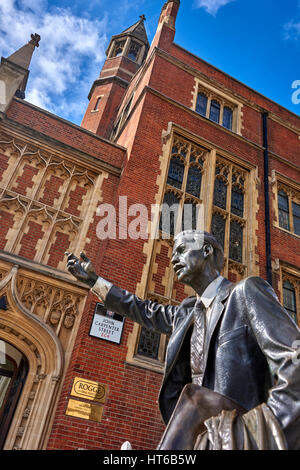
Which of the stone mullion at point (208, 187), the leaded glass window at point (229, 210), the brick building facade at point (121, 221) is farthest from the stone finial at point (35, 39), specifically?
the leaded glass window at point (229, 210)

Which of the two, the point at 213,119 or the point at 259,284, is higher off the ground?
the point at 213,119

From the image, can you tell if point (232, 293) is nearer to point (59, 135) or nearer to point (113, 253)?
point (113, 253)

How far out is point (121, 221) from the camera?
6961 mm

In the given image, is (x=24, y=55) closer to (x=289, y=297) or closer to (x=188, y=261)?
(x=188, y=261)

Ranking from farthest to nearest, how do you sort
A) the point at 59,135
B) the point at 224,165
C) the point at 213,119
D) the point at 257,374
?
the point at 213,119 < the point at 224,165 < the point at 59,135 < the point at 257,374

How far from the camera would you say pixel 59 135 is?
7.93 m

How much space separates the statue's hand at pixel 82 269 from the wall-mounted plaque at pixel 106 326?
3625 millimetres

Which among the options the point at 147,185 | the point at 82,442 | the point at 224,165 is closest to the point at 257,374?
the point at 82,442

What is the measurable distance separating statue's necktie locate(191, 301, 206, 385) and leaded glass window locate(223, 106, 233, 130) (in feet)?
33.4

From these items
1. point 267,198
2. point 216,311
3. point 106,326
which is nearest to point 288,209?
point 267,198

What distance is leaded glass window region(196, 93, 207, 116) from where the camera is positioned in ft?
35.6

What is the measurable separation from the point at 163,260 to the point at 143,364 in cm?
220

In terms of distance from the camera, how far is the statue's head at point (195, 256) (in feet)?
7.22

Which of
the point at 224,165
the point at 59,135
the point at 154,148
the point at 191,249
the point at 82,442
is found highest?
the point at 224,165
